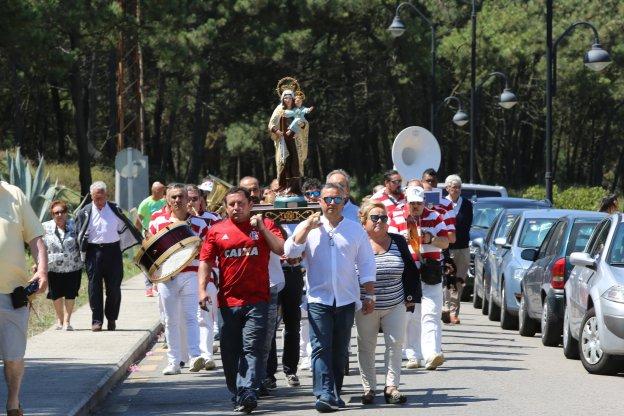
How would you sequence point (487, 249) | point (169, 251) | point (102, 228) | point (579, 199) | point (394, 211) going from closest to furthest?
1. point (169, 251)
2. point (394, 211)
3. point (102, 228)
4. point (487, 249)
5. point (579, 199)

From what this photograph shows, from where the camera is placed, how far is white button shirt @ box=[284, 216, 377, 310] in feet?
36.8

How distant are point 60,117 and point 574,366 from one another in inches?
2018

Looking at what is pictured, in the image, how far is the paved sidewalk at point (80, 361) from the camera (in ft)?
37.6

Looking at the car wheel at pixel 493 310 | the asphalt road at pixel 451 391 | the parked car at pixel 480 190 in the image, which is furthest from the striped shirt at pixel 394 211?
the parked car at pixel 480 190

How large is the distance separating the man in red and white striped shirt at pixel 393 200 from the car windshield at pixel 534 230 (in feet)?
16.2

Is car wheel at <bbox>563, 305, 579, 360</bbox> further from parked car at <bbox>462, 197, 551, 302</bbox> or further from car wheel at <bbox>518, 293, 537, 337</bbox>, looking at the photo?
parked car at <bbox>462, 197, 551, 302</bbox>

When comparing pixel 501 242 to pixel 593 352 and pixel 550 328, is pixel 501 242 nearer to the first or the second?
pixel 550 328

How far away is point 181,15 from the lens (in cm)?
5141

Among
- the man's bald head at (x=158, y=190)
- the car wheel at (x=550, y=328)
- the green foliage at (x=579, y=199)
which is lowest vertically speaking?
the green foliage at (x=579, y=199)

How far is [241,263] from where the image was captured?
11297mm

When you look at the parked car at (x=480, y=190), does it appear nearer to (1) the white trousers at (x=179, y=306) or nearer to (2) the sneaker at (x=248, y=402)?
(1) the white trousers at (x=179, y=306)

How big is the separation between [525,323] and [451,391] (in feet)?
18.5

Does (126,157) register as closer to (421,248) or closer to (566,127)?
(421,248)

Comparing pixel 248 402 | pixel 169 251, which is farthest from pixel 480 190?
pixel 248 402
